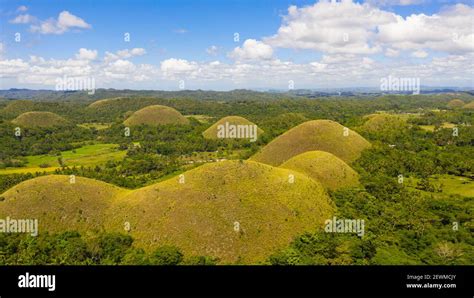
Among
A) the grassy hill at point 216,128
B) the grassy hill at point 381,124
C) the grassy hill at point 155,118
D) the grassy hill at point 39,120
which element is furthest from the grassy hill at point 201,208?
the grassy hill at point 39,120

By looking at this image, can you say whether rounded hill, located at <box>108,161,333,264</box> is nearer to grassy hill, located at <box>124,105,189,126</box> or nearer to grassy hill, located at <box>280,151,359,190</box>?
grassy hill, located at <box>280,151,359,190</box>

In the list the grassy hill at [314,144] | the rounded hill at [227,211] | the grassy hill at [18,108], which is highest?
the grassy hill at [18,108]

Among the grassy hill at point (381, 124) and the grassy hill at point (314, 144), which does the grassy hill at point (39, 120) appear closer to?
the grassy hill at point (314, 144)

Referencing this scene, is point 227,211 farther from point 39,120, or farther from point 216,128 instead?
point 39,120

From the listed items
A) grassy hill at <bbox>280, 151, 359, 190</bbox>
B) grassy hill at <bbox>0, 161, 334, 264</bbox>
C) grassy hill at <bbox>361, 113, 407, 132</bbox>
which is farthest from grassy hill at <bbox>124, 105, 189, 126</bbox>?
grassy hill at <bbox>0, 161, 334, 264</bbox>

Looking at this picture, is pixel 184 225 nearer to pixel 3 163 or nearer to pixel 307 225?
pixel 307 225

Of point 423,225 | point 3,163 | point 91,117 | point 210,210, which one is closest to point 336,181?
point 423,225

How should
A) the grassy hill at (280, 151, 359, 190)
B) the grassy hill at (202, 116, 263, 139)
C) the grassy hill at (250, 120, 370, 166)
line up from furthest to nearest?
the grassy hill at (202, 116, 263, 139)
the grassy hill at (250, 120, 370, 166)
the grassy hill at (280, 151, 359, 190)
